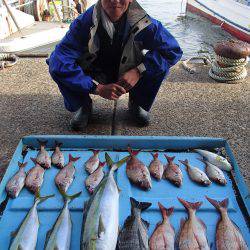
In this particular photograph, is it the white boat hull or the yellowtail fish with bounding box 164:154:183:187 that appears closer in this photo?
the yellowtail fish with bounding box 164:154:183:187

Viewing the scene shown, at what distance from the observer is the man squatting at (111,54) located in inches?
126

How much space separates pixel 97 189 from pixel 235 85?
3.32 m

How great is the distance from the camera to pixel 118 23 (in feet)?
11.0

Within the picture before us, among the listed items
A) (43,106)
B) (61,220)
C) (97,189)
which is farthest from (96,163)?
(43,106)

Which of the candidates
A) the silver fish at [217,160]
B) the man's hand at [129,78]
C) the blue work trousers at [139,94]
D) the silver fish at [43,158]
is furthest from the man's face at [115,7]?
the silver fish at [217,160]

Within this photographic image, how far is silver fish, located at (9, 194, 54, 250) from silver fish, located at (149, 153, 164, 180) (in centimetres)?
101

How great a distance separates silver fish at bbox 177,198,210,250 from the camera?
7.04 feet

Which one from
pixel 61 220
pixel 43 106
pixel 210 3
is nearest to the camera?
pixel 61 220

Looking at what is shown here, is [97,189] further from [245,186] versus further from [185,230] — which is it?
[245,186]

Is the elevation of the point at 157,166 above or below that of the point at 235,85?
above

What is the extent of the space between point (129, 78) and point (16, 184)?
1456 millimetres

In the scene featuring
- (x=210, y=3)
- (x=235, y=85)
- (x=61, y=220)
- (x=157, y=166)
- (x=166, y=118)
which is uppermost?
(x=61, y=220)

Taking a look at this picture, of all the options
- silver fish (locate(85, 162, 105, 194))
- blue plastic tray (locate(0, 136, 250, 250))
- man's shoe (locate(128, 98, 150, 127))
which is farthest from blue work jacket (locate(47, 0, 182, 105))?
silver fish (locate(85, 162, 105, 194))

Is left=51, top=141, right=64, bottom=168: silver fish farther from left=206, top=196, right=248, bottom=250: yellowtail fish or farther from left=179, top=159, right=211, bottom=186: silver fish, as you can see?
left=206, top=196, right=248, bottom=250: yellowtail fish
